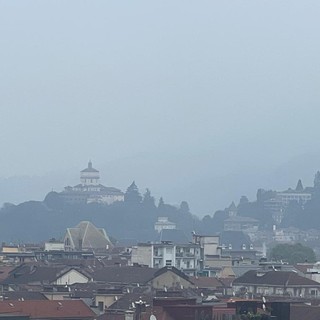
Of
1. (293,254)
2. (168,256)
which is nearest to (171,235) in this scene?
(293,254)

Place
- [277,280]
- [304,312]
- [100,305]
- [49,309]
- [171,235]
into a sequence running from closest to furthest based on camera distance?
[304,312] < [49,309] < [100,305] < [277,280] < [171,235]

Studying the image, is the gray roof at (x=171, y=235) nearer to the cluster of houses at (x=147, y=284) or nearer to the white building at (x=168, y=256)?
the cluster of houses at (x=147, y=284)

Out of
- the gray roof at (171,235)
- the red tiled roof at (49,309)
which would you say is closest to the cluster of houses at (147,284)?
the red tiled roof at (49,309)

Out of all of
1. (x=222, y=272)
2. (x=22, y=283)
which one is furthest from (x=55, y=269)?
→ (x=222, y=272)

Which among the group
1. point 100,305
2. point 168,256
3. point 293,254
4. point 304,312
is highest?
point 293,254

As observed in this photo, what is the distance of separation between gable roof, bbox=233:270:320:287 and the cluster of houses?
4cm

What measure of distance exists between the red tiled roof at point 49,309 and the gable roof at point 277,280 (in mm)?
16884

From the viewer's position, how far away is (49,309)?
172ft

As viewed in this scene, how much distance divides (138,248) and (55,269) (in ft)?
70.6

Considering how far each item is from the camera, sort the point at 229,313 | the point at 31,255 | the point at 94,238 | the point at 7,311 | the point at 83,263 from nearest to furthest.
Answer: the point at 229,313
the point at 7,311
the point at 83,263
the point at 31,255
the point at 94,238

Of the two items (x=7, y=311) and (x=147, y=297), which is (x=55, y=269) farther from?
(x=7, y=311)

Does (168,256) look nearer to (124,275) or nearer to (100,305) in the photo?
(124,275)

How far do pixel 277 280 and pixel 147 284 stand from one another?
4.80 meters

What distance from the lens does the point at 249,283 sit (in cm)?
7188
